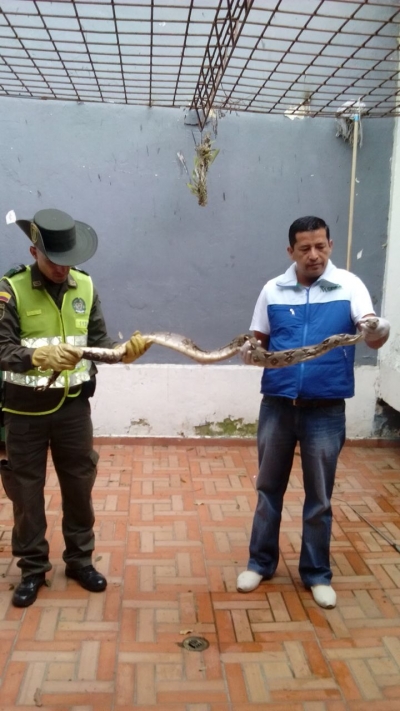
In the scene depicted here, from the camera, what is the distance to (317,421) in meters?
2.92

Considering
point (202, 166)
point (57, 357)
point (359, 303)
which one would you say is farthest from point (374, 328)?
point (202, 166)

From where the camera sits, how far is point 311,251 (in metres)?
2.81

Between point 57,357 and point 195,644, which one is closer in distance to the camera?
point 57,357

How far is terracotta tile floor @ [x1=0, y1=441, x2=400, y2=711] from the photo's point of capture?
241cm

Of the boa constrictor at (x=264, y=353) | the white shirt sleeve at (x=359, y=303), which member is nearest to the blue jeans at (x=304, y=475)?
the boa constrictor at (x=264, y=353)

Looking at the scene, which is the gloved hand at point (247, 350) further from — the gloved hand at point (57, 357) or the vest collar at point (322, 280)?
the gloved hand at point (57, 357)

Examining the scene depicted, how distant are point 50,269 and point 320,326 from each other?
1.39 m

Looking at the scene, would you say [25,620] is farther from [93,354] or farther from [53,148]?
[53,148]

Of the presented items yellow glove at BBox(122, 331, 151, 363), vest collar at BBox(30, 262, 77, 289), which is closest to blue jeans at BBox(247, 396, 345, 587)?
yellow glove at BBox(122, 331, 151, 363)

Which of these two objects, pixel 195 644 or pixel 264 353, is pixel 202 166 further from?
pixel 195 644

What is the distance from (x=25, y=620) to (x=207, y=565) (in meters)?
1.09

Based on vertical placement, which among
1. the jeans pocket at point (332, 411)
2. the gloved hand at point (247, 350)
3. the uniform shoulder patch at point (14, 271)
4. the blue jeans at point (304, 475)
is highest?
the uniform shoulder patch at point (14, 271)

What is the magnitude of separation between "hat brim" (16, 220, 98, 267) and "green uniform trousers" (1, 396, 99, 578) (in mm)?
751

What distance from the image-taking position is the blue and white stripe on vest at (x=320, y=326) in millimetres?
2834
